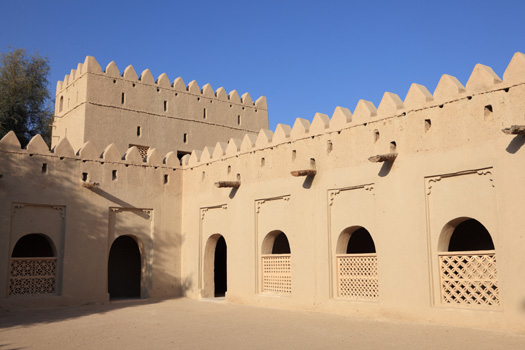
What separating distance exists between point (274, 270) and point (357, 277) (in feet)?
8.37

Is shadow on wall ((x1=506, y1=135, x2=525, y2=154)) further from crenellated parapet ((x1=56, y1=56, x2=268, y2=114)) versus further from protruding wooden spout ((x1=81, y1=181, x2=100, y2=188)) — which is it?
crenellated parapet ((x1=56, y1=56, x2=268, y2=114))

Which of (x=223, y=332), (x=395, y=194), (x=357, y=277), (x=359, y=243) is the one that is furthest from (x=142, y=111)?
(x=223, y=332)

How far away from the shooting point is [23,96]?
21469mm

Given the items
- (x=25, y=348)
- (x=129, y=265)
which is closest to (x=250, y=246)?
(x=129, y=265)

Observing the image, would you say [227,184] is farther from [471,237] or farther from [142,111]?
[471,237]

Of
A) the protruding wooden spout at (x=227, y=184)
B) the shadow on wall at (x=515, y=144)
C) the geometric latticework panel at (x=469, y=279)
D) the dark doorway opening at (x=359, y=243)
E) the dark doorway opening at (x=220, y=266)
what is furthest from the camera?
the dark doorway opening at (x=220, y=266)

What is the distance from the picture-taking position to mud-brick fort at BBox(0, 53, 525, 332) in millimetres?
9016

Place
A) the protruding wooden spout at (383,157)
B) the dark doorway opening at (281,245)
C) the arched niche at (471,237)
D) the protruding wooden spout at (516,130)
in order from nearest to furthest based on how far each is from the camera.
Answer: the protruding wooden spout at (516,130) < the protruding wooden spout at (383,157) < the arched niche at (471,237) < the dark doorway opening at (281,245)

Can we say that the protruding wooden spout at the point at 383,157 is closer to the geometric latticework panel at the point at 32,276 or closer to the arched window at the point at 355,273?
the arched window at the point at 355,273

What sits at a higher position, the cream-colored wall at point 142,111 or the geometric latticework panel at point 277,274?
the cream-colored wall at point 142,111

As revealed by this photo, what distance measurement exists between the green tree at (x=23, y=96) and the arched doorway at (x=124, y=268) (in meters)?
7.29

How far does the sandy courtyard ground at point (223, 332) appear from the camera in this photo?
7.70 metres

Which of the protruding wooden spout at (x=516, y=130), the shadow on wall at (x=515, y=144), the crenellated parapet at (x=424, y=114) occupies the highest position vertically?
the crenellated parapet at (x=424, y=114)

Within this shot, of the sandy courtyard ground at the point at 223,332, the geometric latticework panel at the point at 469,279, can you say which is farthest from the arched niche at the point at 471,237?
the sandy courtyard ground at the point at 223,332
